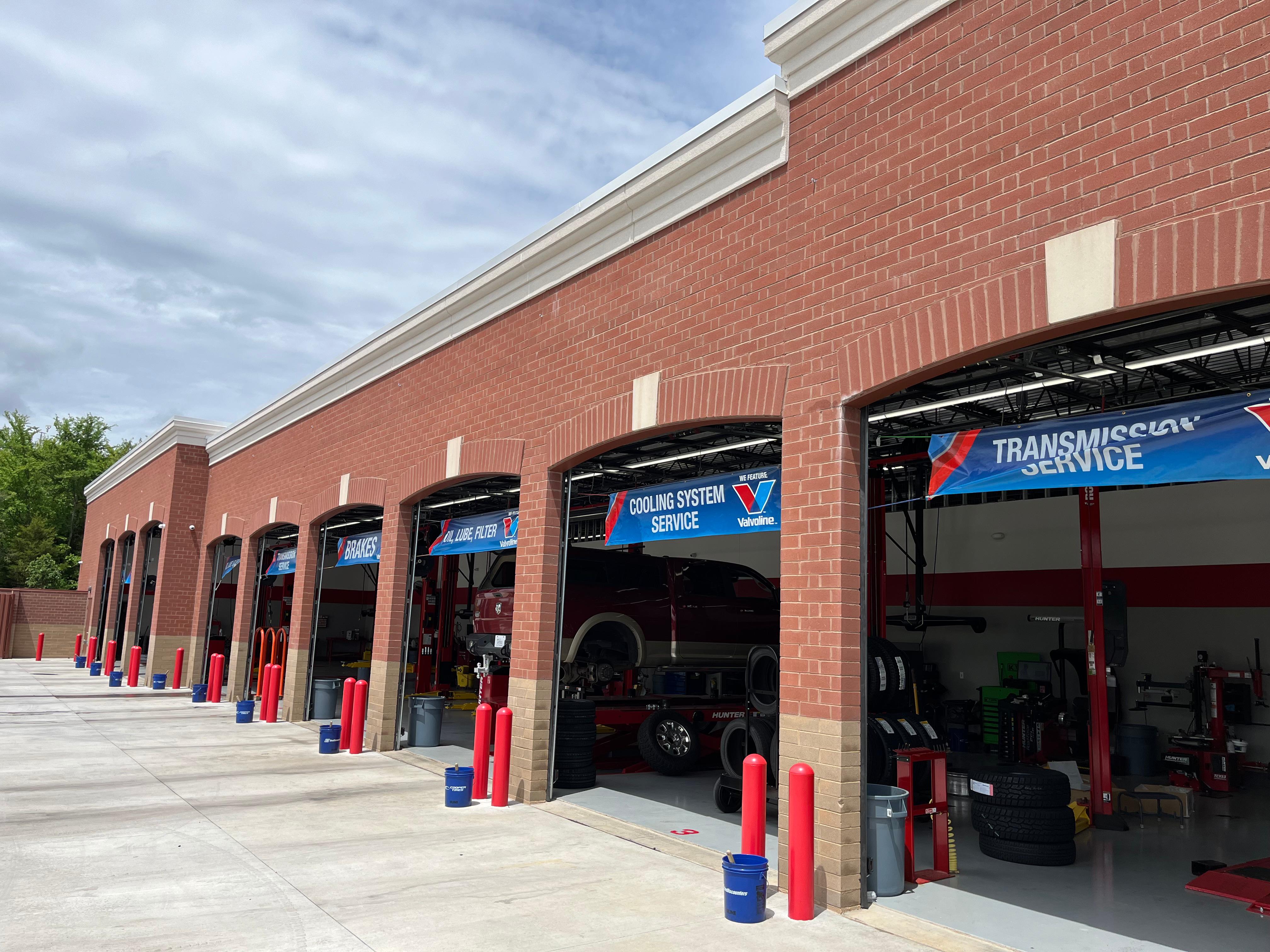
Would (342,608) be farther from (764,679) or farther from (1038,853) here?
(1038,853)

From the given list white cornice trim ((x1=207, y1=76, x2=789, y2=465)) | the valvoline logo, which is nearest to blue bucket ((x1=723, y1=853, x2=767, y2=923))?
the valvoline logo

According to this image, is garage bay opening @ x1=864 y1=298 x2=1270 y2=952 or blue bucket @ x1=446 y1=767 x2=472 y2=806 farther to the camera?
blue bucket @ x1=446 y1=767 x2=472 y2=806

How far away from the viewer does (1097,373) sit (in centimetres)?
850

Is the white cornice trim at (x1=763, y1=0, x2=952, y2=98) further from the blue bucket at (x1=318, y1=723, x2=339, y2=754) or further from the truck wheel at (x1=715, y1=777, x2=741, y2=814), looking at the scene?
the blue bucket at (x1=318, y1=723, x2=339, y2=754)

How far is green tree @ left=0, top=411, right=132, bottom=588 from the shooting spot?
59469mm

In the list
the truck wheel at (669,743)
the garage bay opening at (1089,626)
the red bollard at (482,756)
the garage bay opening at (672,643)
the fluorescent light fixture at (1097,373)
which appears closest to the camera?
the garage bay opening at (1089,626)

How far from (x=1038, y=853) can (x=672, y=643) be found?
7081 millimetres

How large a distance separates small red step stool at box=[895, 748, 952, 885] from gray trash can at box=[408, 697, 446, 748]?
884 centimetres

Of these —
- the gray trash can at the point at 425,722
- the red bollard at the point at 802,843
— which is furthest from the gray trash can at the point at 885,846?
the gray trash can at the point at 425,722

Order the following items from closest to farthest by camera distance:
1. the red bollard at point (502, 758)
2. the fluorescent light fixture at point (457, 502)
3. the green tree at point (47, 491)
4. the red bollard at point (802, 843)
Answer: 1. the red bollard at point (802, 843)
2. the red bollard at point (502, 758)
3. the fluorescent light fixture at point (457, 502)
4. the green tree at point (47, 491)

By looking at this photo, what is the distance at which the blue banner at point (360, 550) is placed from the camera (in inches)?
656

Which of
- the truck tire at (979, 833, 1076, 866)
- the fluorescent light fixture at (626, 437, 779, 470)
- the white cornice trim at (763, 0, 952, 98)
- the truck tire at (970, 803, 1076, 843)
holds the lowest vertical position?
the truck tire at (979, 833, 1076, 866)

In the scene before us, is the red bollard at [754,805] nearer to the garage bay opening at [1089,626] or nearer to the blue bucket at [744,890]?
the blue bucket at [744,890]

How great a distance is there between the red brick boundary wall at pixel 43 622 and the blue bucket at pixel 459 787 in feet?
112
